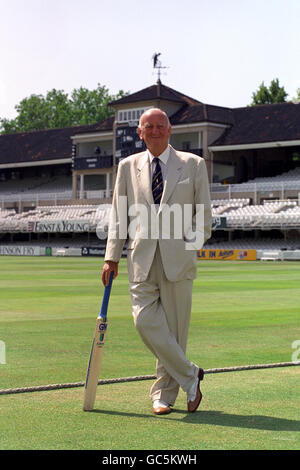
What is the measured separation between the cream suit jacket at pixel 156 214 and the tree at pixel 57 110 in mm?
107027

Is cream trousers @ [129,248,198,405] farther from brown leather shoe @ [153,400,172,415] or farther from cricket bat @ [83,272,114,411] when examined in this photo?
cricket bat @ [83,272,114,411]

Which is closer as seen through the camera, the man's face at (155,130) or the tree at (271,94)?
the man's face at (155,130)

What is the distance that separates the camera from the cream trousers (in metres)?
6.82

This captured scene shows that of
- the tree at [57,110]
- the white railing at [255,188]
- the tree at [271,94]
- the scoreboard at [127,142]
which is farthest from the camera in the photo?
the tree at [57,110]

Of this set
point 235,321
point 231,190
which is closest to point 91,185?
point 231,190

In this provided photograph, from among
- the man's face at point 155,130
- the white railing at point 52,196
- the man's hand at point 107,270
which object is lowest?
the man's hand at point 107,270

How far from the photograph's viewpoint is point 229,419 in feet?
21.6

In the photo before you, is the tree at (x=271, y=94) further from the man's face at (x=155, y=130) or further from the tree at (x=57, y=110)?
the man's face at (x=155, y=130)

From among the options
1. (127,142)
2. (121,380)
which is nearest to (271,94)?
(127,142)

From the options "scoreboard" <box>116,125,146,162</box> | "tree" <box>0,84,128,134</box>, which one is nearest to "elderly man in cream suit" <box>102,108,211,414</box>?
"scoreboard" <box>116,125,146,162</box>

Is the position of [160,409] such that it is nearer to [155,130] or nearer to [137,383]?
[137,383]

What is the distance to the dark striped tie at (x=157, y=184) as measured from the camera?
7.03 m

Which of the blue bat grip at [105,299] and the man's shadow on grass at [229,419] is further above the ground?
the blue bat grip at [105,299]

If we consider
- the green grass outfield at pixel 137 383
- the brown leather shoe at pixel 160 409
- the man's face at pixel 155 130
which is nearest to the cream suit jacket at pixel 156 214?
the man's face at pixel 155 130
